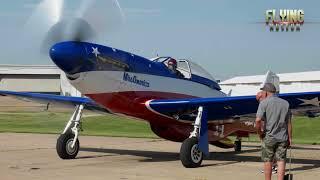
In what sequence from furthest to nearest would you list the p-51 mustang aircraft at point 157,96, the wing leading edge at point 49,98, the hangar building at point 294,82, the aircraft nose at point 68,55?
the hangar building at point 294,82, the wing leading edge at point 49,98, the p-51 mustang aircraft at point 157,96, the aircraft nose at point 68,55

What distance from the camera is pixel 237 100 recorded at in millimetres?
11719

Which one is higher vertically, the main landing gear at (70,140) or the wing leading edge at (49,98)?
the wing leading edge at (49,98)

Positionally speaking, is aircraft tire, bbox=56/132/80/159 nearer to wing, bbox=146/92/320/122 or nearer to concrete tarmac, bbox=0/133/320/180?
concrete tarmac, bbox=0/133/320/180

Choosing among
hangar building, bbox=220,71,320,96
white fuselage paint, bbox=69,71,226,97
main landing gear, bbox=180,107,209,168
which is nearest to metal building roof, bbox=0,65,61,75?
hangar building, bbox=220,71,320,96

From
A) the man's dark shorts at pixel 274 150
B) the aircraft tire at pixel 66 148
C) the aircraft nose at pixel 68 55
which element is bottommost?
the aircraft tire at pixel 66 148

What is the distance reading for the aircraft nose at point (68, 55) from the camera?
419 inches

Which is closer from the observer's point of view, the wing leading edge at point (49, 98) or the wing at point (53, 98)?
the wing at point (53, 98)

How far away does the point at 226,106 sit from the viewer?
12.3 m

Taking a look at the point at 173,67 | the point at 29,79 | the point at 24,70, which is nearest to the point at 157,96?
the point at 173,67

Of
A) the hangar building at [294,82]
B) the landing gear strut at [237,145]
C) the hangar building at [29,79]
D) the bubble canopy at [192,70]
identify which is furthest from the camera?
the hangar building at [29,79]

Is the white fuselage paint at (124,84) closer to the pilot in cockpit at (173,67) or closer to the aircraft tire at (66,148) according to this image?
the pilot in cockpit at (173,67)

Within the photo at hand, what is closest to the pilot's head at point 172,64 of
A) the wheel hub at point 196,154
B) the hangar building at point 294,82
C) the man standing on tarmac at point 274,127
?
the wheel hub at point 196,154

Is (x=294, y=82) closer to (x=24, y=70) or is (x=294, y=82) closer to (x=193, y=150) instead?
(x=193, y=150)

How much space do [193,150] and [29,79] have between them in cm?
11027
